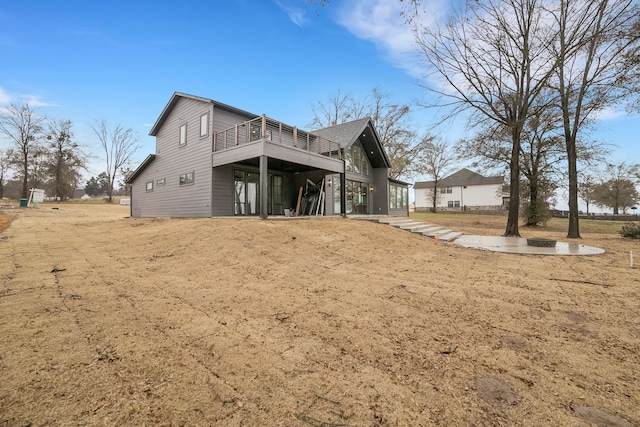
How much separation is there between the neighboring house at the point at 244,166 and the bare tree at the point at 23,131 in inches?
939

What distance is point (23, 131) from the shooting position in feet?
97.8

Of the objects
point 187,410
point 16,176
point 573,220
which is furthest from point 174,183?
point 16,176

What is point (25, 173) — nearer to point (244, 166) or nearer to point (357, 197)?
point (244, 166)

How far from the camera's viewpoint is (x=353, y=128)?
17625 millimetres

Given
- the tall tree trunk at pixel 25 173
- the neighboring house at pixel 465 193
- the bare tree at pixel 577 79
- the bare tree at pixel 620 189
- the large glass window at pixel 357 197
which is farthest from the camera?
the neighboring house at pixel 465 193

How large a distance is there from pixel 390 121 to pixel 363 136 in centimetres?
1157

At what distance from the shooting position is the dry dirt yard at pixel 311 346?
1751mm

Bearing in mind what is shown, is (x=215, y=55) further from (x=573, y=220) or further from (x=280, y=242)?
(x=573, y=220)

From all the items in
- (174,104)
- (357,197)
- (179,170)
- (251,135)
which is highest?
(174,104)

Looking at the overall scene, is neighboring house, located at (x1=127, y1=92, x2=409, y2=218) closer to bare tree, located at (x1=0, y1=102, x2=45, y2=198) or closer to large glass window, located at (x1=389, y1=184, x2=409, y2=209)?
large glass window, located at (x1=389, y1=184, x2=409, y2=209)

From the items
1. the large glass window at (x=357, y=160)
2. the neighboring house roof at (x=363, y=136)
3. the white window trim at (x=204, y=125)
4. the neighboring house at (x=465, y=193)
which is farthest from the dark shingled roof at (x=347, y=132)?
the neighboring house at (x=465, y=193)

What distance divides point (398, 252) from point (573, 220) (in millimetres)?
12194

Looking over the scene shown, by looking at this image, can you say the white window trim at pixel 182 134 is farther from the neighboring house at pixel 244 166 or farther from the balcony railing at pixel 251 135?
the balcony railing at pixel 251 135

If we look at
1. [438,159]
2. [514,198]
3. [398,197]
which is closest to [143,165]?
[398,197]
